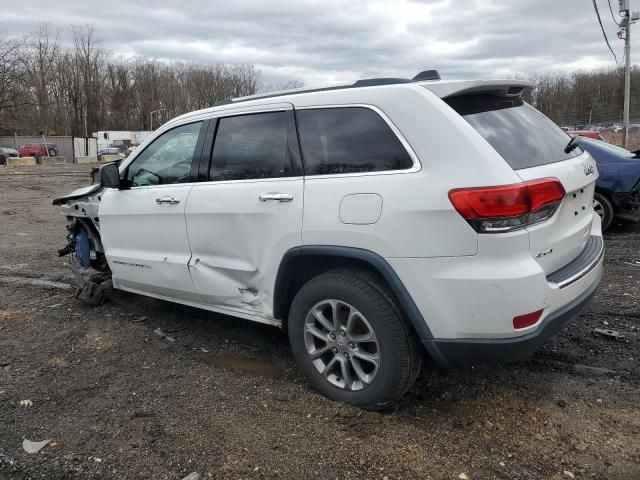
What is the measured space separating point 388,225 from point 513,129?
0.96 metres

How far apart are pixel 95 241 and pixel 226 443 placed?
317cm

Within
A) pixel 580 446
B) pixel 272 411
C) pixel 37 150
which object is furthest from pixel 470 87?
pixel 37 150

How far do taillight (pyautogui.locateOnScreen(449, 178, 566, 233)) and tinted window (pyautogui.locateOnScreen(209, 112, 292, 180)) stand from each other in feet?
3.91

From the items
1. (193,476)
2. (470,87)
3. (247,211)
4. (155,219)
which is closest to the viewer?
(193,476)

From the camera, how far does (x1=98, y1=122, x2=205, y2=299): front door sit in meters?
4.04

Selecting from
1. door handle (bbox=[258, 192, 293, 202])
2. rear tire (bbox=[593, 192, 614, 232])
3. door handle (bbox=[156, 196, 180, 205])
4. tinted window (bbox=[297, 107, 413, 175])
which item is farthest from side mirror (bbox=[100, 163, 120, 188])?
rear tire (bbox=[593, 192, 614, 232])

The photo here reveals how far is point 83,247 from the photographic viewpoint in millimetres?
5449

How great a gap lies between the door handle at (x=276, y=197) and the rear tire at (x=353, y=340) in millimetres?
518

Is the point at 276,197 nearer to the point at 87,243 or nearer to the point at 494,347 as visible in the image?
the point at 494,347

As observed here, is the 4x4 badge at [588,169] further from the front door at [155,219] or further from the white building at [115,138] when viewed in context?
the white building at [115,138]

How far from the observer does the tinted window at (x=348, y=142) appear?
2.92 m

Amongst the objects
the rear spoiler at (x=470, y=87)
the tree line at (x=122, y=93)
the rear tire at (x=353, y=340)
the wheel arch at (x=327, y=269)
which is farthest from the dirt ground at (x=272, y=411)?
the tree line at (x=122, y=93)

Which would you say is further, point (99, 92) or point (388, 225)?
point (99, 92)

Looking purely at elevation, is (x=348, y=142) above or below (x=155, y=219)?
above
